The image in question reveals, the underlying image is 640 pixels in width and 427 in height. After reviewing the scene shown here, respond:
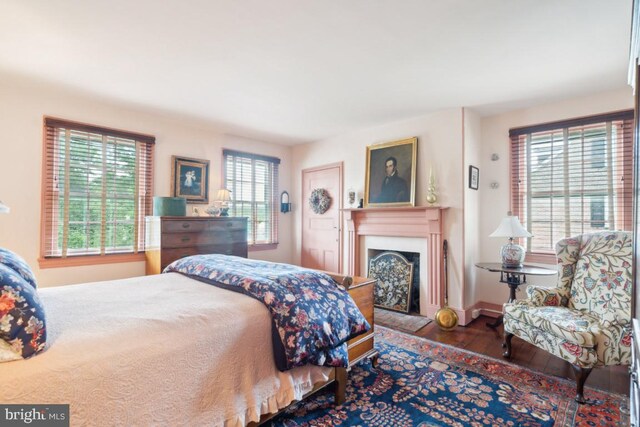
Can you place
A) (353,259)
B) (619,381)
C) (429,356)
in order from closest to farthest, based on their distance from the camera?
(619,381) < (429,356) < (353,259)

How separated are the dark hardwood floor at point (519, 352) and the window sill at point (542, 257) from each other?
0.84m

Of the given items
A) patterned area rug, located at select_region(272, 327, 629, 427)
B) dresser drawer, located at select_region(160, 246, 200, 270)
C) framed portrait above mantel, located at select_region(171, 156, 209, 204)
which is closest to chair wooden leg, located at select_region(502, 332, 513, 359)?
patterned area rug, located at select_region(272, 327, 629, 427)

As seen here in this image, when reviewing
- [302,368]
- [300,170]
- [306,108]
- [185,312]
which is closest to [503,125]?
[306,108]

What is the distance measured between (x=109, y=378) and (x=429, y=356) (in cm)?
237

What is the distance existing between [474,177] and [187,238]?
3474 millimetres

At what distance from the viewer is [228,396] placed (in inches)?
55.1

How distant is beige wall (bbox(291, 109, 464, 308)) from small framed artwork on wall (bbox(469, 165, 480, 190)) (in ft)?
0.55

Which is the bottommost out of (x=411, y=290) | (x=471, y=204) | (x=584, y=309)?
(x=411, y=290)

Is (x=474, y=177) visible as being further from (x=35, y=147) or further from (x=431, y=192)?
(x=35, y=147)

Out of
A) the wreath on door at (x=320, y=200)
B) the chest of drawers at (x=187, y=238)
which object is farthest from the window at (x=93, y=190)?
the wreath on door at (x=320, y=200)

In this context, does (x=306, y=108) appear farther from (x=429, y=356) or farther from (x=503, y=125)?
(x=429, y=356)

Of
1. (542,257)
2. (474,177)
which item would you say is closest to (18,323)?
(474,177)

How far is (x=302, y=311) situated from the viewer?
1.63m

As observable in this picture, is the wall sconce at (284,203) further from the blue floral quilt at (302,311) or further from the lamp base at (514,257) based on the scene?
the lamp base at (514,257)
